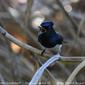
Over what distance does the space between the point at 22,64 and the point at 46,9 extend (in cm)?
55

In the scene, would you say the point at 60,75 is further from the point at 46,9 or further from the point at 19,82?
the point at 19,82

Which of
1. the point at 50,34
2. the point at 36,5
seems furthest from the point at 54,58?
the point at 36,5

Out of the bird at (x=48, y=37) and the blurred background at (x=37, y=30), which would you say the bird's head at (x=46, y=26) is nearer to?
the bird at (x=48, y=37)

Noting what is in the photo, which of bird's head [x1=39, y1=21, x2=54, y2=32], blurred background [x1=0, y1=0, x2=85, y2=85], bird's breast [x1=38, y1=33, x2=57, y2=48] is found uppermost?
bird's head [x1=39, y1=21, x2=54, y2=32]

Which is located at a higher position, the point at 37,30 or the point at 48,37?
the point at 48,37

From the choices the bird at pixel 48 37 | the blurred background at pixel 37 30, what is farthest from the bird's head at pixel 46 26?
the blurred background at pixel 37 30

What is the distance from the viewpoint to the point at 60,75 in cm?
236

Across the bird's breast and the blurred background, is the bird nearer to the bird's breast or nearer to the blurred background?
the bird's breast

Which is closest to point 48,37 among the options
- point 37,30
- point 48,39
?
point 48,39

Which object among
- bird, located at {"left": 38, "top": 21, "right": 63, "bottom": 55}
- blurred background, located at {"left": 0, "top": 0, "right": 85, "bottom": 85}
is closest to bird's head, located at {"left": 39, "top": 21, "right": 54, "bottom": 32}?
bird, located at {"left": 38, "top": 21, "right": 63, "bottom": 55}

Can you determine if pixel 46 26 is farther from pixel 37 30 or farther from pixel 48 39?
pixel 37 30

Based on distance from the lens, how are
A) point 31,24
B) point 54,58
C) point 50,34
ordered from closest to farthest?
point 54,58 < point 50,34 < point 31,24

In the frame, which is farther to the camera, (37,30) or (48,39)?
(37,30)

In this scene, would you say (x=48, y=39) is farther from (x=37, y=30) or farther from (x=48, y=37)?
(x=37, y=30)
